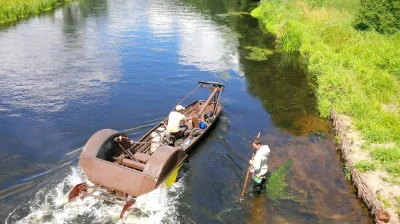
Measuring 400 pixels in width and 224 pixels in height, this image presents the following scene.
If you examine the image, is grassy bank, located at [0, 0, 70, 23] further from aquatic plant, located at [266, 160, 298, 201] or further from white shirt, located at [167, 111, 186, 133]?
aquatic plant, located at [266, 160, 298, 201]

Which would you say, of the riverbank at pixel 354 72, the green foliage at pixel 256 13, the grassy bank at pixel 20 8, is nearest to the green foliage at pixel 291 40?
the riverbank at pixel 354 72

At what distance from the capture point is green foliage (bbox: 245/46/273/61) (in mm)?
26595

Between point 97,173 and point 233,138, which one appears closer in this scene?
point 97,173

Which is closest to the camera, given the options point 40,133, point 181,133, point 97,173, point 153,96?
point 97,173

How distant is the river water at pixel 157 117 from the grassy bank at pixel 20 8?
4.79ft

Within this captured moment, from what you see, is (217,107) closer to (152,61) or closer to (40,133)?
(40,133)

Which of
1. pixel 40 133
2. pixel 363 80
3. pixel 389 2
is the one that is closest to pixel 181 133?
pixel 40 133

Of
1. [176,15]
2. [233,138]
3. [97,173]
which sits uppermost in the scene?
[176,15]

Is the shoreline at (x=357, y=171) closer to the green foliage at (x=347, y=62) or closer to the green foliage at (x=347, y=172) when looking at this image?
the green foliage at (x=347, y=172)

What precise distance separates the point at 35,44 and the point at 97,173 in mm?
20643

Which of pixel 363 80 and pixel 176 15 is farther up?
pixel 176 15

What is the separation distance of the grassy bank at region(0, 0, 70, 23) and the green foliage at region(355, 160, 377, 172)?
33.4m

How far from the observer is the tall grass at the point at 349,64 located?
49.0 ft

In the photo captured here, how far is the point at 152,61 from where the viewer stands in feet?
81.3
